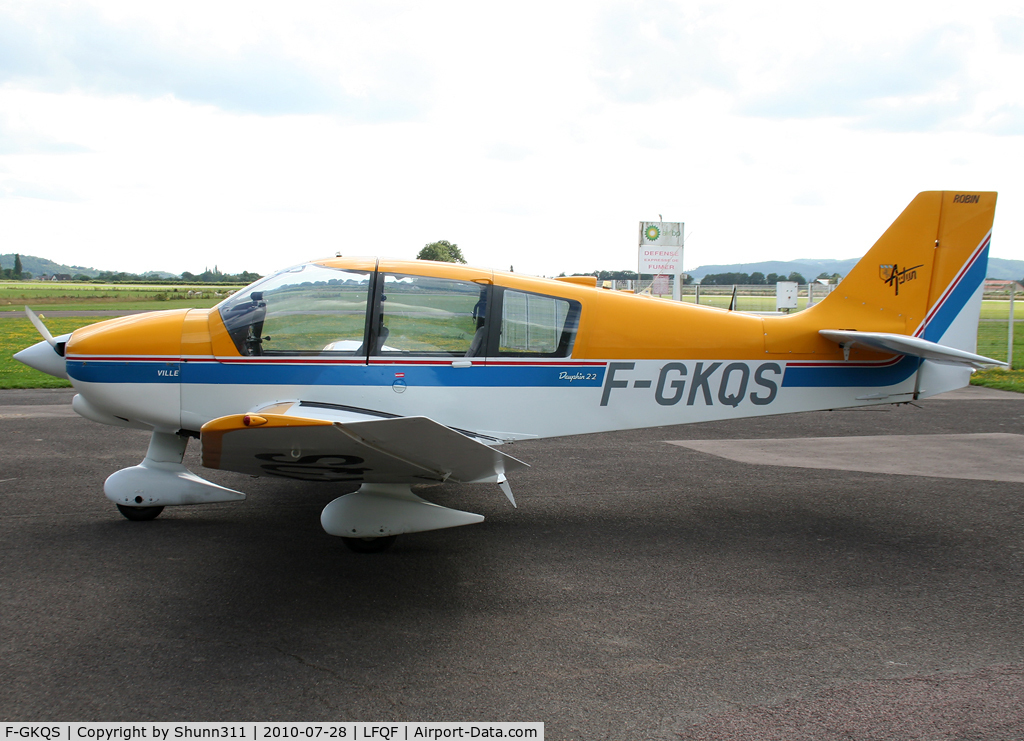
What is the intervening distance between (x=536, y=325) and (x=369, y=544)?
190 cm

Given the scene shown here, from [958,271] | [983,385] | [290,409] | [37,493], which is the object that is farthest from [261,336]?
[983,385]

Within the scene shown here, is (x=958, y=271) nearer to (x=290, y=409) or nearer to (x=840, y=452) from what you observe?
(x=840, y=452)

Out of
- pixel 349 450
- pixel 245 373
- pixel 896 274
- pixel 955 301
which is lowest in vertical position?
pixel 349 450

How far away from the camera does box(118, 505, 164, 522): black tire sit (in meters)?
4.98

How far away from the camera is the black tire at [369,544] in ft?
14.5

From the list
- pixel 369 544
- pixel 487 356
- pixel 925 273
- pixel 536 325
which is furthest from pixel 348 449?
pixel 925 273

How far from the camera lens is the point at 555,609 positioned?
12.0 ft

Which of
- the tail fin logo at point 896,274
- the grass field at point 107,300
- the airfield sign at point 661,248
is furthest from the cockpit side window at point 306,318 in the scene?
the grass field at point 107,300

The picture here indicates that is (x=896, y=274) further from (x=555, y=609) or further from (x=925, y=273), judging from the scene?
(x=555, y=609)

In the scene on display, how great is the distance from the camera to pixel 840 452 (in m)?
7.65

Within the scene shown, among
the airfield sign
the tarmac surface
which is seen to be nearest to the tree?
the airfield sign

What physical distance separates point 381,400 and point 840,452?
18.5 feet

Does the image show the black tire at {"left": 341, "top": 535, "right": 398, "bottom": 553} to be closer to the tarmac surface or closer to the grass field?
the tarmac surface
